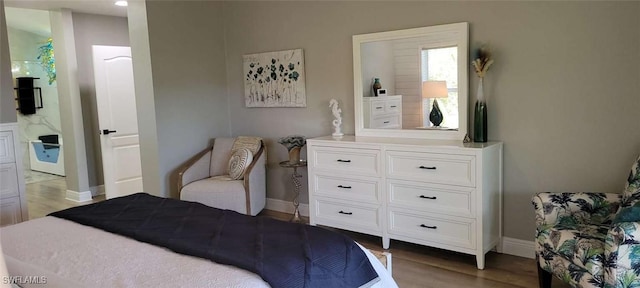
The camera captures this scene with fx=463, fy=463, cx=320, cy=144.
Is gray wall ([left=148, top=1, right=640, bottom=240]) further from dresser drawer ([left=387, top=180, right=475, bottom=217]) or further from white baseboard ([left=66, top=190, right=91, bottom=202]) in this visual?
white baseboard ([left=66, top=190, right=91, bottom=202])

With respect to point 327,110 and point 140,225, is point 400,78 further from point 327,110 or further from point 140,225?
point 140,225

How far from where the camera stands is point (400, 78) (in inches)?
146

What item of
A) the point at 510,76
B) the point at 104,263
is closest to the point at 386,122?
the point at 510,76

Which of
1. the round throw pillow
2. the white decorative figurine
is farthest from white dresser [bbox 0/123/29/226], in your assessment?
the white decorative figurine

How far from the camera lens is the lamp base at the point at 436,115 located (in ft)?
11.7

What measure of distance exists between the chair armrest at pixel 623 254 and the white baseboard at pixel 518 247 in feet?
3.90

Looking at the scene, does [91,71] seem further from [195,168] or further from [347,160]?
[347,160]

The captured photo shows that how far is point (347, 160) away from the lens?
3713 mm

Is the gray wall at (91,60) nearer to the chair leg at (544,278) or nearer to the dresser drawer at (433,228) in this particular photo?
the dresser drawer at (433,228)

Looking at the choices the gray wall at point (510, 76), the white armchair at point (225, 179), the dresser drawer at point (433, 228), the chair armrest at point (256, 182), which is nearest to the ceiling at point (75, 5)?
the gray wall at point (510, 76)

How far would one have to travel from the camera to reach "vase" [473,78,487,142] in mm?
3303

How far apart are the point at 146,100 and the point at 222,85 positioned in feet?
2.86

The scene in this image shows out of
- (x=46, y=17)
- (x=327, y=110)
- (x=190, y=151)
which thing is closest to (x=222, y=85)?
(x=190, y=151)

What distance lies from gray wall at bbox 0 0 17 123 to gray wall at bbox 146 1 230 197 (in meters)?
1.25
